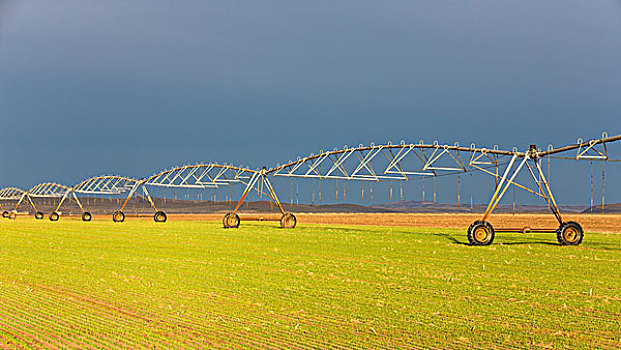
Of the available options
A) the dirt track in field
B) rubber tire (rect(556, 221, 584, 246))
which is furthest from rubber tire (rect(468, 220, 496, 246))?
the dirt track in field

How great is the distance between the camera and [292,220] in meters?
45.7

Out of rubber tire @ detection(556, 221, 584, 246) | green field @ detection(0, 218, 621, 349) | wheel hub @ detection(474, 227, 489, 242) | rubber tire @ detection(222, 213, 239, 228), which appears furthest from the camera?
rubber tire @ detection(222, 213, 239, 228)

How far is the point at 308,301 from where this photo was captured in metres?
12.1

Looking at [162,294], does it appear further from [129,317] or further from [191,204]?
[191,204]

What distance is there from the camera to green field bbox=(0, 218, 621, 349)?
8961 mm

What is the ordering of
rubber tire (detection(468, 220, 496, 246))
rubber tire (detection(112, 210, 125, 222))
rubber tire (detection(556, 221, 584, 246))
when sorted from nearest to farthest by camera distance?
rubber tire (detection(468, 220, 496, 246))
rubber tire (detection(556, 221, 584, 246))
rubber tire (detection(112, 210, 125, 222))

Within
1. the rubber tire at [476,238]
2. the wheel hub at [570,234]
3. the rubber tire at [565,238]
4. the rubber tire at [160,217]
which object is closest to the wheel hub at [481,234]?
the rubber tire at [476,238]

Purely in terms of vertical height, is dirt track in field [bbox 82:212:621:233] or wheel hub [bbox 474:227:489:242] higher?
wheel hub [bbox 474:227:489:242]

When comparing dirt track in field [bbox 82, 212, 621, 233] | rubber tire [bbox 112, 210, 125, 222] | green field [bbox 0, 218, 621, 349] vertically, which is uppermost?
rubber tire [bbox 112, 210, 125, 222]

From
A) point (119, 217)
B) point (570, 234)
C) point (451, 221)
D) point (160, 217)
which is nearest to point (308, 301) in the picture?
point (570, 234)

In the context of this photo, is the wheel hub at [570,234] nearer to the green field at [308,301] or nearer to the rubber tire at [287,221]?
the green field at [308,301]

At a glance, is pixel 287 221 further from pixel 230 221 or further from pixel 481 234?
pixel 481 234

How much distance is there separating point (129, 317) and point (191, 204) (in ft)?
590

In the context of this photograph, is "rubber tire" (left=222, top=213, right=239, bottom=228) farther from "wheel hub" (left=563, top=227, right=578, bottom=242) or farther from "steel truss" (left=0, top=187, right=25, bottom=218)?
"steel truss" (left=0, top=187, right=25, bottom=218)
